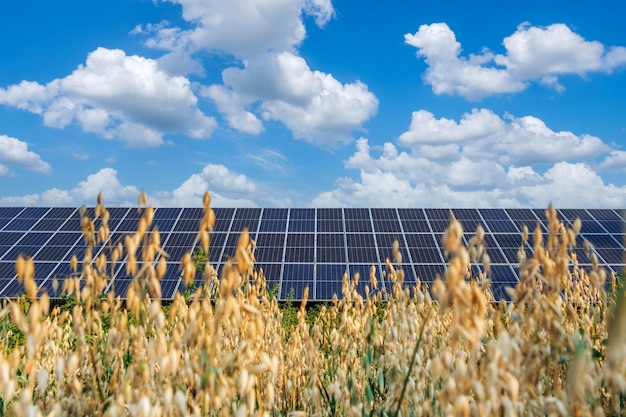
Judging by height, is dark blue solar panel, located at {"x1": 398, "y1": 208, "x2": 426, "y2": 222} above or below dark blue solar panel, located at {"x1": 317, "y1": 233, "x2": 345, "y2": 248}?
above

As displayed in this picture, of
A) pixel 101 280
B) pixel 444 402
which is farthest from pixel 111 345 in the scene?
pixel 444 402

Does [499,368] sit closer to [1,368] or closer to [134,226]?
[1,368]

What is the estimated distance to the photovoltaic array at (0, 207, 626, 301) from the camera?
49.6 ft

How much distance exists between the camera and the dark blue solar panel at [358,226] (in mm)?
18431

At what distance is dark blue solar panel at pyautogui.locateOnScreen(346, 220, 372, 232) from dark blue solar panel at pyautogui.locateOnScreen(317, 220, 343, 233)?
28cm

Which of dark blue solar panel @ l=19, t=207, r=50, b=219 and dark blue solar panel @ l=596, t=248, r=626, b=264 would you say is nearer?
dark blue solar panel @ l=596, t=248, r=626, b=264

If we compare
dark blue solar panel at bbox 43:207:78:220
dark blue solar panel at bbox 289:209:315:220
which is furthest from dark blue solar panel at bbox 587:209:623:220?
dark blue solar panel at bbox 43:207:78:220

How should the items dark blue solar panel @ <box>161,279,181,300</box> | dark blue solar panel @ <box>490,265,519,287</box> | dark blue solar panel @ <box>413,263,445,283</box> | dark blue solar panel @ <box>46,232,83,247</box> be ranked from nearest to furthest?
dark blue solar panel @ <box>161,279,181,300</box> < dark blue solar panel @ <box>490,265,519,287</box> < dark blue solar panel @ <box>413,263,445,283</box> < dark blue solar panel @ <box>46,232,83,247</box>

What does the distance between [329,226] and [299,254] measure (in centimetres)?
270

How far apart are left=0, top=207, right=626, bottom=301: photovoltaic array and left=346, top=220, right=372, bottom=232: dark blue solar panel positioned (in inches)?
1.4

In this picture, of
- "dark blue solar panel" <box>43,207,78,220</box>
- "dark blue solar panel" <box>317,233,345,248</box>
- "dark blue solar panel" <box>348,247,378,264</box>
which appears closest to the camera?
"dark blue solar panel" <box>348,247,378,264</box>

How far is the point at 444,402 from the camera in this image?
68.2 inches

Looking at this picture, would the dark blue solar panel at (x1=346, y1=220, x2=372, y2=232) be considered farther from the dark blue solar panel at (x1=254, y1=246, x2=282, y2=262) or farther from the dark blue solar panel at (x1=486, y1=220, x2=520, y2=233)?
the dark blue solar panel at (x1=486, y1=220, x2=520, y2=233)

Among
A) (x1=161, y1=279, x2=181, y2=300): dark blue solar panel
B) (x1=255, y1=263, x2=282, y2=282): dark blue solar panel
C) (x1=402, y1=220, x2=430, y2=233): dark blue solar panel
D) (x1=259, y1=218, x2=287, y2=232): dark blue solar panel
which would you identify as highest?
(x1=402, y1=220, x2=430, y2=233): dark blue solar panel
